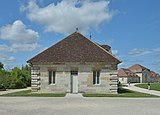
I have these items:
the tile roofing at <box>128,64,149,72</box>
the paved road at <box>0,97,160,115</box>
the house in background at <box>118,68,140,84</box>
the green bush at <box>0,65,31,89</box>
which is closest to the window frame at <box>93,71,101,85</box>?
the paved road at <box>0,97,160,115</box>

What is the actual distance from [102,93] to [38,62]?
706 cm

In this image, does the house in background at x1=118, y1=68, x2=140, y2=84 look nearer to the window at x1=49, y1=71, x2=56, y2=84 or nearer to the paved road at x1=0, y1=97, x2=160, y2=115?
the window at x1=49, y1=71, x2=56, y2=84

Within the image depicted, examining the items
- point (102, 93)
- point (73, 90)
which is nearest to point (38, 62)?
point (73, 90)

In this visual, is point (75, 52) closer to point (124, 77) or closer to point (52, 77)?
point (52, 77)

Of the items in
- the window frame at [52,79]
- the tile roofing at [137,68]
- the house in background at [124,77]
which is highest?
the tile roofing at [137,68]

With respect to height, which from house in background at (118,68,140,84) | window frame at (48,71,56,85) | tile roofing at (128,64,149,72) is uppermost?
tile roofing at (128,64,149,72)

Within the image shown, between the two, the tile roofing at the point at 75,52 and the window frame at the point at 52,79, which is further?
the window frame at the point at 52,79

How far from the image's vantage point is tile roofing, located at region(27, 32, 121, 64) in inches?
1006

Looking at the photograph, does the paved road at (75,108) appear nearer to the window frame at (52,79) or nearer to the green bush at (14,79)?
the window frame at (52,79)

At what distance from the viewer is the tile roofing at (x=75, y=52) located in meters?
25.5

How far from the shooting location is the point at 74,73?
25797 millimetres

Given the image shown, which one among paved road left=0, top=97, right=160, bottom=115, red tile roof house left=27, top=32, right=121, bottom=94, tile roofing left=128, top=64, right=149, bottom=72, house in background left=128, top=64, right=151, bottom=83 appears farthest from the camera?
tile roofing left=128, top=64, right=149, bottom=72

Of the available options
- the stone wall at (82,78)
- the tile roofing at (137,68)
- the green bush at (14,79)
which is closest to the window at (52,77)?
the stone wall at (82,78)

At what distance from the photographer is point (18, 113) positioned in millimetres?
11680
